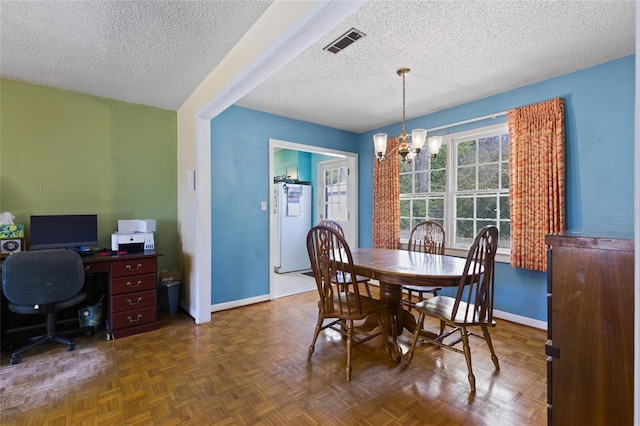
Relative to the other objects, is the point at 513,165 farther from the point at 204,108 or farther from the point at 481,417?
the point at 204,108

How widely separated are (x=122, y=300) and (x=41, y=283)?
2.05ft

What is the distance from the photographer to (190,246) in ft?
10.5

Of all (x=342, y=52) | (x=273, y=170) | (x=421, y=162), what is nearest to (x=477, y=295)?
(x=342, y=52)

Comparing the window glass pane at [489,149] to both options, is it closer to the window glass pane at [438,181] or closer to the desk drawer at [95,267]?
the window glass pane at [438,181]

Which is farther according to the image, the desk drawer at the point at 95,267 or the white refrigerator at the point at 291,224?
the white refrigerator at the point at 291,224

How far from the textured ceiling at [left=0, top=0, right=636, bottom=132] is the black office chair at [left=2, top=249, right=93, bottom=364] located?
5.10 feet

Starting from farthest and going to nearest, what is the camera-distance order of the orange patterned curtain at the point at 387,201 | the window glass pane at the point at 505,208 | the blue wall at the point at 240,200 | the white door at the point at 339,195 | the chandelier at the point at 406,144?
the white door at the point at 339,195, the orange patterned curtain at the point at 387,201, the blue wall at the point at 240,200, the window glass pane at the point at 505,208, the chandelier at the point at 406,144

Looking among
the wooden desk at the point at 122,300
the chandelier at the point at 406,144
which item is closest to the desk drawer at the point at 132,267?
the wooden desk at the point at 122,300

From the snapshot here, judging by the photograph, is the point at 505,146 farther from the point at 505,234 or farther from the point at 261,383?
the point at 261,383

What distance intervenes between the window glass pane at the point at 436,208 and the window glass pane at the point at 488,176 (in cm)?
51

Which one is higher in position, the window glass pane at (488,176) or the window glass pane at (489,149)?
the window glass pane at (489,149)

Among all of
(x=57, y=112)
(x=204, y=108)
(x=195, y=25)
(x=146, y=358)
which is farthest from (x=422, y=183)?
(x=57, y=112)

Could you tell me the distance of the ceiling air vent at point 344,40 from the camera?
204cm

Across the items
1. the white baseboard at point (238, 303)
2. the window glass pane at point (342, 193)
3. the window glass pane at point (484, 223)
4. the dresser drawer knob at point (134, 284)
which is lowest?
the white baseboard at point (238, 303)
